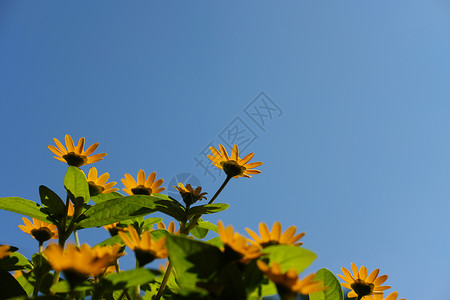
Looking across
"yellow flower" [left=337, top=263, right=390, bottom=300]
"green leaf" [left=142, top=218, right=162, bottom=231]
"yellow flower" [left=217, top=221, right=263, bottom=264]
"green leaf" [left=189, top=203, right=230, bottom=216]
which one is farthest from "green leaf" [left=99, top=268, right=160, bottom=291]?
"yellow flower" [left=337, top=263, right=390, bottom=300]

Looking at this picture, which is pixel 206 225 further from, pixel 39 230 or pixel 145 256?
pixel 39 230

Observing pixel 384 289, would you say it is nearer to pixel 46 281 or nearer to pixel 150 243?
pixel 150 243

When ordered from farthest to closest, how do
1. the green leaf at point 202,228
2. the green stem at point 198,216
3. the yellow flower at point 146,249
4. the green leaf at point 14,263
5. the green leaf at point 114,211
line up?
the green leaf at point 202,228, the green stem at point 198,216, the green leaf at point 114,211, the green leaf at point 14,263, the yellow flower at point 146,249

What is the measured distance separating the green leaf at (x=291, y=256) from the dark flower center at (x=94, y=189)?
947 mm

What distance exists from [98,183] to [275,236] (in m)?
0.92

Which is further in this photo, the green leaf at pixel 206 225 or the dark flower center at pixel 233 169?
the dark flower center at pixel 233 169

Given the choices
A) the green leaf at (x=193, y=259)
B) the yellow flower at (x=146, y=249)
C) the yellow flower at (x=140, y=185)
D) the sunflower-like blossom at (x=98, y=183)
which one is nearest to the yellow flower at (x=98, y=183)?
the sunflower-like blossom at (x=98, y=183)

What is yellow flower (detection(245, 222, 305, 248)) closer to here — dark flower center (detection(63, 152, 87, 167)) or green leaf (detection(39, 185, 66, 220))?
green leaf (detection(39, 185, 66, 220))

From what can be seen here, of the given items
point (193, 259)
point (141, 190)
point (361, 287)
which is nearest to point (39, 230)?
point (141, 190)

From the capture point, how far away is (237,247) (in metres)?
0.79

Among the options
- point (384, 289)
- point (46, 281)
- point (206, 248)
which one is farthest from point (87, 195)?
point (384, 289)

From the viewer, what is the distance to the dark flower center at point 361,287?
140 cm

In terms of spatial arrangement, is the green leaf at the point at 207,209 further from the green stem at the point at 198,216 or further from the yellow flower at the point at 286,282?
the yellow flower at the point at 286,282

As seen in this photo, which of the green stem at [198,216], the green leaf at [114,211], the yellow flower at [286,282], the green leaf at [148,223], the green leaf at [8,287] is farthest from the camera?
the green leaf at [148,223]
